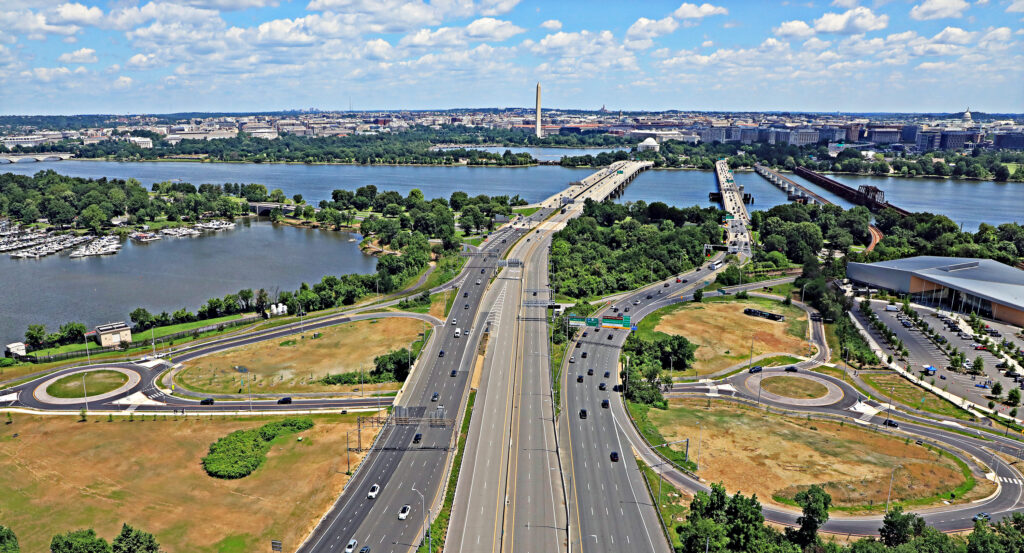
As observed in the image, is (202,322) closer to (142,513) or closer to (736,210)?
(142,513)

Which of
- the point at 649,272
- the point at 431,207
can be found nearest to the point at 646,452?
the point at 649,272

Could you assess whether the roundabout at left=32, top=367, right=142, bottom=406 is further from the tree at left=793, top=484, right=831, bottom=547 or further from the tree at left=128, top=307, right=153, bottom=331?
the tree at left=793, top=484, right=831, bottom=547

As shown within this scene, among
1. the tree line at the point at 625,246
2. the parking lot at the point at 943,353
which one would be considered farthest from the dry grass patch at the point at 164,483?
the parking lot at the point at 943,353

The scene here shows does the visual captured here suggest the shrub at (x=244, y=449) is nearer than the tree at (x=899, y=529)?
No

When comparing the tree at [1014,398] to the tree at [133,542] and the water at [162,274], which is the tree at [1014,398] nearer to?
the tree at [133,542]

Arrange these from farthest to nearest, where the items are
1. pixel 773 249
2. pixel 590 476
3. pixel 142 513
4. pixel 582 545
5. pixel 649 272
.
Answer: pixel 773 249, pixel 649 272, pixel 590 476, pixel 142 513, pixel 582 545

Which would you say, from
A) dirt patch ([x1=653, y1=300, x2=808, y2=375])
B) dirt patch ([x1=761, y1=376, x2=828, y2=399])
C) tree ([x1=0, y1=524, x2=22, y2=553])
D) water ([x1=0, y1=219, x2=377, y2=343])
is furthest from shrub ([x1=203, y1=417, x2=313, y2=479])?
dirt patch ([x1=761, y1=376, x2=828, y2=399])

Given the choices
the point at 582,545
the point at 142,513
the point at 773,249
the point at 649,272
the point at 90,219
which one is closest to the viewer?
the point at 582,545
